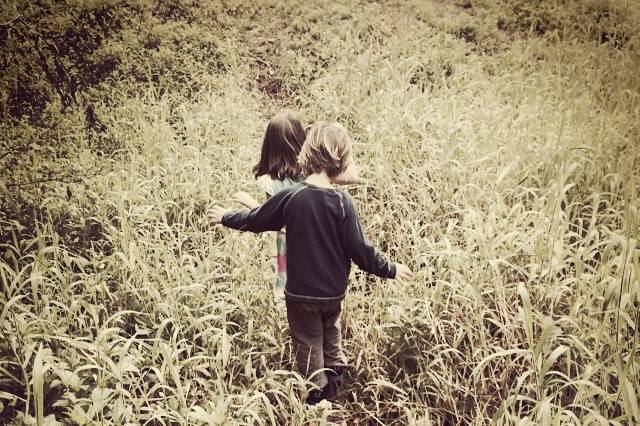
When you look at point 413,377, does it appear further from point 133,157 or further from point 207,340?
point 133,157

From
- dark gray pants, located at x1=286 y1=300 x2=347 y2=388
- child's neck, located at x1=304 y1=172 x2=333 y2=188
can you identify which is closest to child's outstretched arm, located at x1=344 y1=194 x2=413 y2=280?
child's neck, located at x1=304 y1=172 x2=333 y2=188

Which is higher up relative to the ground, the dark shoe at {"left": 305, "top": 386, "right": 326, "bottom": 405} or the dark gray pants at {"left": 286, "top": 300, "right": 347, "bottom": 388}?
the dark gray pants at {"left": 286, "top": 300, "right": 347, "bottom": 388}

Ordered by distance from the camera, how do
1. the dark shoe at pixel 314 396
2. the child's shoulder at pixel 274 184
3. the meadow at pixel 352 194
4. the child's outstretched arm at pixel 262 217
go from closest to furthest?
the meadow at pixel 352 194, the child's outstretched arm at pixel 262 217, the dark shoe at pixel 314 396, the child's shoulder at pixel 274 184

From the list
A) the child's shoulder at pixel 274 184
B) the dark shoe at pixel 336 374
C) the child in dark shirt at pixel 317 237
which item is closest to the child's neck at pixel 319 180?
the child in dark shirt at pixel 317 237

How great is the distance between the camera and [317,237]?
2371mm

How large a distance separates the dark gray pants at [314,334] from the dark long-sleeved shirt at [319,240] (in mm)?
69

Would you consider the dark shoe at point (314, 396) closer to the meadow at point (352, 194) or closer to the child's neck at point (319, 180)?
the meadow at point (352, 194)

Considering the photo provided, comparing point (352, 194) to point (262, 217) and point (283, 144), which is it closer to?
point (283, 144)

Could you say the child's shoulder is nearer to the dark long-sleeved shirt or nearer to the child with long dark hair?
the child with long dark hair

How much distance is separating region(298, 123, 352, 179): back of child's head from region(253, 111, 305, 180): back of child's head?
574mm

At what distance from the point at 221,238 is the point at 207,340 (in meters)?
1.14

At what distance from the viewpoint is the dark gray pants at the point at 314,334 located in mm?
2463

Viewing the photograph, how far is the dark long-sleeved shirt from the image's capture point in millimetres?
2350

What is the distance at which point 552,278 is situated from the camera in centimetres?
275
